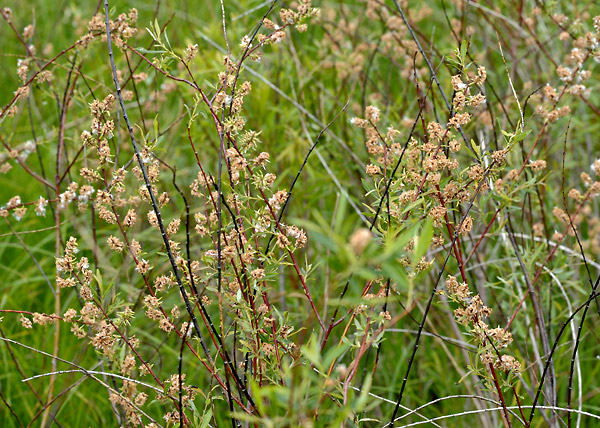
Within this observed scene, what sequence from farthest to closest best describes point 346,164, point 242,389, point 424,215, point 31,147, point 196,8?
point 196,8 → point 346,164 → point 31,147 → point 424,215 → point 242,389

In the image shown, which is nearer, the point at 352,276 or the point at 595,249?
the point at 352,276

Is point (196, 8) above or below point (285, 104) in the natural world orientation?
above

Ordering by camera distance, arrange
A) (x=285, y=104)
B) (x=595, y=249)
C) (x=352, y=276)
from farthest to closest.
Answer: (x=285, y=104)
(x=595, y=249)
(x=352, y=276)

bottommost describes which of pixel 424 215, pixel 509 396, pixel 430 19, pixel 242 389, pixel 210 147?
pixel 509 396

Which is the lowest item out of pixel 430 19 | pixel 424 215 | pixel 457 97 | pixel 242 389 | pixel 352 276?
pixel 242 389

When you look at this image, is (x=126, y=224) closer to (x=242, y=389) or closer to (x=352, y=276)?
(x=242, y=389)

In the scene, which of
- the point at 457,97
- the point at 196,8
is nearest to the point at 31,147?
the point at 457,97

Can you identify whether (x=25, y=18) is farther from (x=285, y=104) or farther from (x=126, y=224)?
(x=126, y=224)

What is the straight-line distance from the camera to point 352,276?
3.36 feet

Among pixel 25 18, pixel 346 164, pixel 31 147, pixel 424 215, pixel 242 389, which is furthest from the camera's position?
pixel 25 18

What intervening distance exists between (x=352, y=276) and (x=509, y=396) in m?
1.64

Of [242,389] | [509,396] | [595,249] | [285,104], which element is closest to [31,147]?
[285,104]

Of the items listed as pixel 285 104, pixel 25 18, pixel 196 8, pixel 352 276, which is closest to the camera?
pixel 352 276

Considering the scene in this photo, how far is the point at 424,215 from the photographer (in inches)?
60.8
